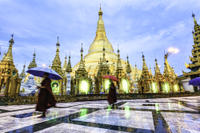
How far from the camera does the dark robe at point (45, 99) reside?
4.45 meters

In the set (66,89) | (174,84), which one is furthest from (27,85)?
(174,84)

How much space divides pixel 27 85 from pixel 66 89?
508 cm

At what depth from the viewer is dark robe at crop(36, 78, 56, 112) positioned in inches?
175

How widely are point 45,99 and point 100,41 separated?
36.5m

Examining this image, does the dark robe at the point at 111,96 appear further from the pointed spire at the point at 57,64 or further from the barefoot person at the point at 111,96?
the pointed spire at the point at 57,64

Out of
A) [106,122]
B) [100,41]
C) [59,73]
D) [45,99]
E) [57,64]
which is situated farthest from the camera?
[100,41]

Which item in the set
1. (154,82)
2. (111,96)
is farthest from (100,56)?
(111,96)

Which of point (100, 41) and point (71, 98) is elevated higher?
point (100, 41)

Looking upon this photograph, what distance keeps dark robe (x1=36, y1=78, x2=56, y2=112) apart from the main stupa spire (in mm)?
33521

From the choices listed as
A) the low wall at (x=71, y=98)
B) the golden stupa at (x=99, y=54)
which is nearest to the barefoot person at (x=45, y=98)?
the low wall at (x=71, y=98)

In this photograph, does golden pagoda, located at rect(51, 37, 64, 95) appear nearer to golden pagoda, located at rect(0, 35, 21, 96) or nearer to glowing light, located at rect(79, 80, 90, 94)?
glowing light, located at rect(79, 80, 90, 94)

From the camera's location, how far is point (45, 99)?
461cm

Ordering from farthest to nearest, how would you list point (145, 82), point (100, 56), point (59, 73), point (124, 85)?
point (100, 56)
point (145, 82)
point (124, 85)
point (59, 73)

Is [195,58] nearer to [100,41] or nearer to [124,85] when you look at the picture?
[124,85]
